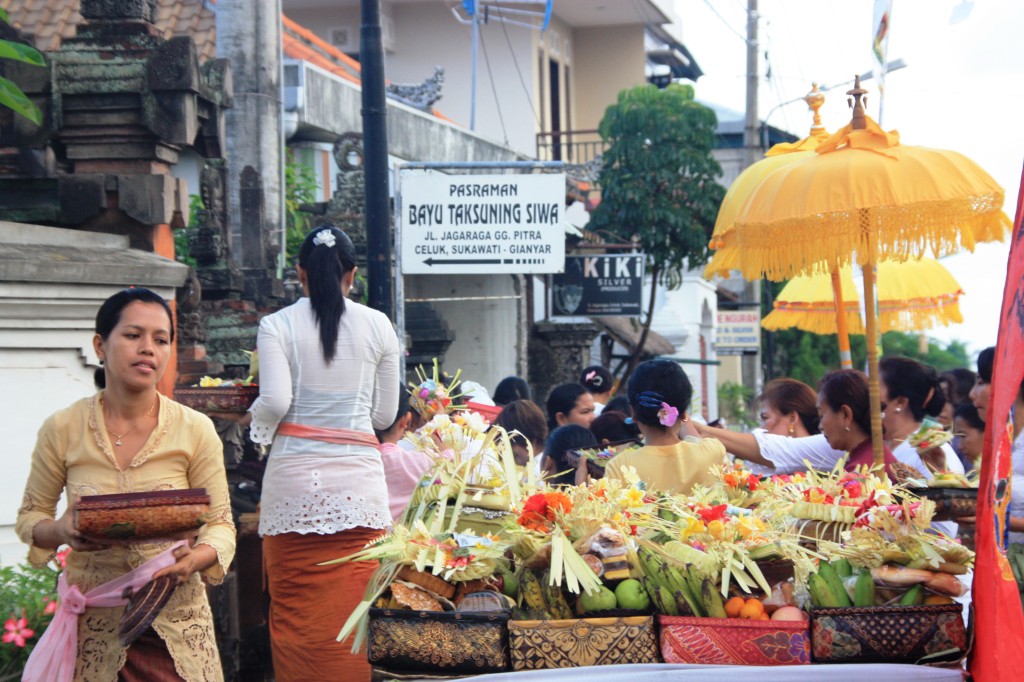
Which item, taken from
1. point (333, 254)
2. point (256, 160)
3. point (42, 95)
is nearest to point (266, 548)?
point (333, 254)

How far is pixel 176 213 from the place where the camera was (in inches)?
247

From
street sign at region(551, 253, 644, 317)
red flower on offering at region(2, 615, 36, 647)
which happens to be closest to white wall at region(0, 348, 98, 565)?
red flower on offering at region(2, 615, 36, 647)

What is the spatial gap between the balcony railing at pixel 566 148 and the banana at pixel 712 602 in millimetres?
Answer: 22015

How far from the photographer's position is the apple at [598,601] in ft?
11.2

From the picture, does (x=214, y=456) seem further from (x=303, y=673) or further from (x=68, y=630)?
(x=303, y=673)

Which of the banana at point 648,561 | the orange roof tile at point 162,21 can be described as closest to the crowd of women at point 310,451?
the banana at point 648,561

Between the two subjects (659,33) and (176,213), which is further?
(659,33)

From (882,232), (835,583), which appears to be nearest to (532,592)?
(835,583)

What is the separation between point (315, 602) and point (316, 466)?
54cm

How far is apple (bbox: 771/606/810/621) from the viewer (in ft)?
11.2

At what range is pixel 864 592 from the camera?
348 cm

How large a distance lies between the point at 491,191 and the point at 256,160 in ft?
6.21

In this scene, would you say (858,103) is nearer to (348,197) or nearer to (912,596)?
(912,596)

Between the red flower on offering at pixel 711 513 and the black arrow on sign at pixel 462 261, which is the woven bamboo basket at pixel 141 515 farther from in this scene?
the black arrow on sign at pixel 462 261
